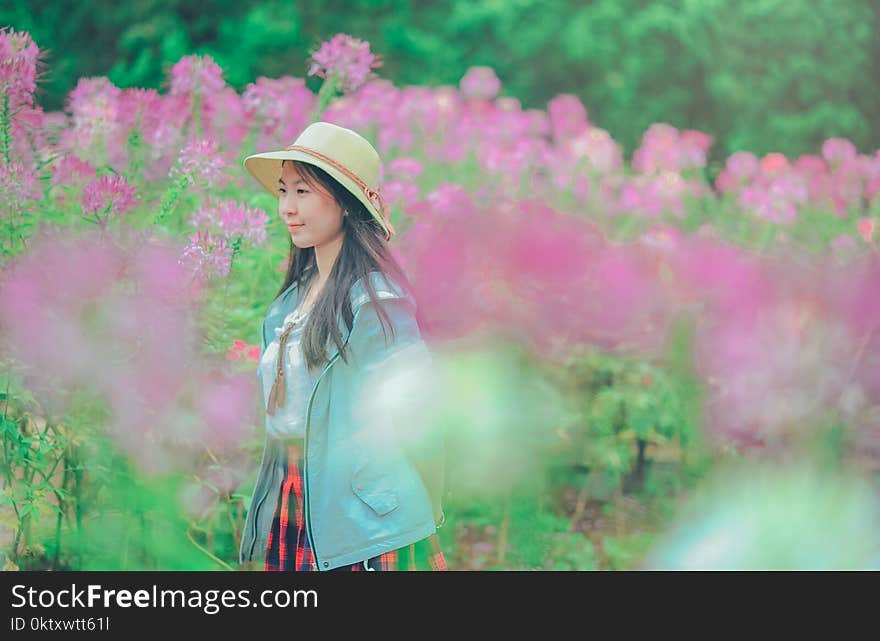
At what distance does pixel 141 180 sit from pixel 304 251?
925 millimetres

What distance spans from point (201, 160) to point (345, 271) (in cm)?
65

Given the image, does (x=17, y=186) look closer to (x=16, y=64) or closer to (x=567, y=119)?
(x=16, y=64)

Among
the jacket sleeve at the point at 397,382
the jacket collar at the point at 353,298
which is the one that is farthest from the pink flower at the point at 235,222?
the jacket sleeve at the point at 397,382

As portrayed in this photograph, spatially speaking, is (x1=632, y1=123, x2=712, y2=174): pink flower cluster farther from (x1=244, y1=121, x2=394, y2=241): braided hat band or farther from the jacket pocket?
the jacket pocket

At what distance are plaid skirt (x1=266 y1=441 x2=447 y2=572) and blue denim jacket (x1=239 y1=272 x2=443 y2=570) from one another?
0.05 meters

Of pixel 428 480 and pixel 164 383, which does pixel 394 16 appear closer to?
pixel 164 383

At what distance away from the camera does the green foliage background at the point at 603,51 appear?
152 inches

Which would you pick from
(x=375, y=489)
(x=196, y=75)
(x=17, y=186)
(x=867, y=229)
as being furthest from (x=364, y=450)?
(x=867, y=229)

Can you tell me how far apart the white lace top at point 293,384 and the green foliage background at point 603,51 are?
2239 mm

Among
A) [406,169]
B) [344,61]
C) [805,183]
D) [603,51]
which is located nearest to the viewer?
[344,61]

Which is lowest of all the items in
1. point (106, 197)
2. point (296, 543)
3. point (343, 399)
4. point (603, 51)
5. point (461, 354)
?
point (296, 543)

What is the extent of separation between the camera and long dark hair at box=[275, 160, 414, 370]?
169 cm

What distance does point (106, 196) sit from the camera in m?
2.16

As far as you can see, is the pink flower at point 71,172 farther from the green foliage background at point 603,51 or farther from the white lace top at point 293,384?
the green foliage background at point 603,51
